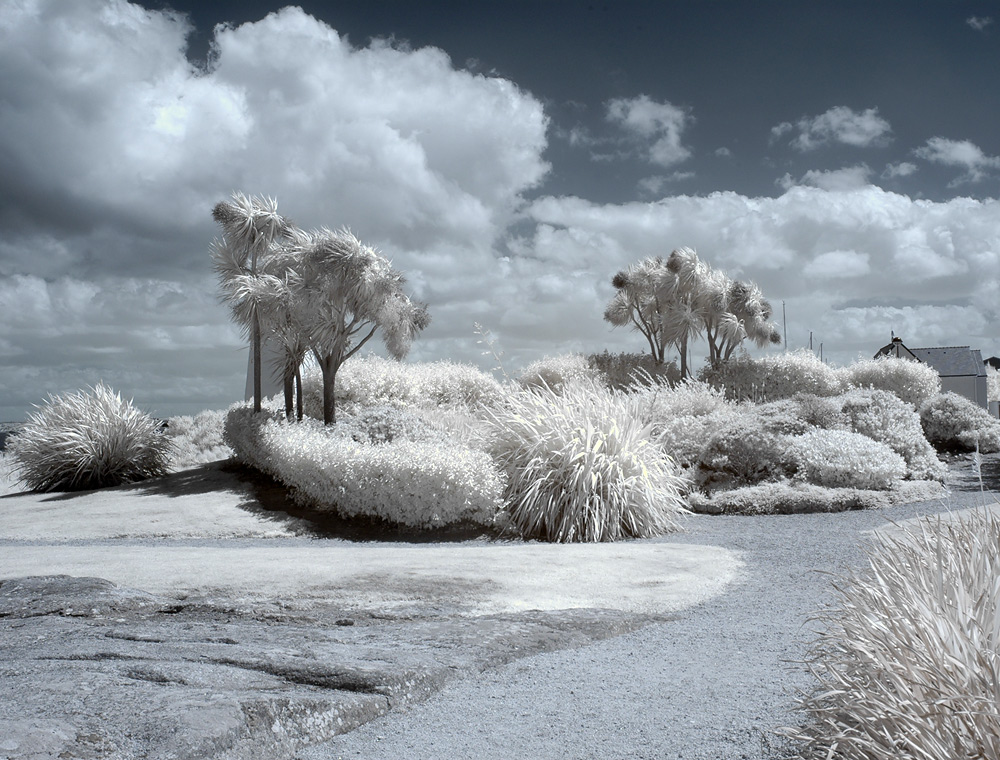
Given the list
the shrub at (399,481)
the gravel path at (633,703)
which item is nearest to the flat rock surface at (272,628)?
the gravel path at (633,703)

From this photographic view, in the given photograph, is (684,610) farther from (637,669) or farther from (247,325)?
(247,325)

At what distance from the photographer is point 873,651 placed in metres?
2.25

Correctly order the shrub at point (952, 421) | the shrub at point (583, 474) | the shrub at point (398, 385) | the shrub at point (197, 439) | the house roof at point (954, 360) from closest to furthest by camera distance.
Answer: the shrub at point (583, 474)
the shrub at point (197, 439)
the shrub at point (398, 385)
the shrub at point (952, 421)
the house roof at point (954, 360)

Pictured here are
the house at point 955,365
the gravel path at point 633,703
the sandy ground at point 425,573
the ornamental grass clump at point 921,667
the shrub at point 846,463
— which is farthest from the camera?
the house at point 955,365

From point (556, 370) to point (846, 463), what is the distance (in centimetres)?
1033

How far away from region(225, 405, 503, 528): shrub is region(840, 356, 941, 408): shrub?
14.3 metres

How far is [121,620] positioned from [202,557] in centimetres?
196

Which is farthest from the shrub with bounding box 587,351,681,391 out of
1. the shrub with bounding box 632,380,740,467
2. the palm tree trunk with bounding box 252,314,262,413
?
the palm tree trunk with bounding box 252,314,262,413

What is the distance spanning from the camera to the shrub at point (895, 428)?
448 inches

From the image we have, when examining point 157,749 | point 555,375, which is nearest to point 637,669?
point 157,749

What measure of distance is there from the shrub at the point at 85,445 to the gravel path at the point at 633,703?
34.3 feet

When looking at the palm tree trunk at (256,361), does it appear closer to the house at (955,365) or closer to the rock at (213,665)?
the rock at (213,665)

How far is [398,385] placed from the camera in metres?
15.8

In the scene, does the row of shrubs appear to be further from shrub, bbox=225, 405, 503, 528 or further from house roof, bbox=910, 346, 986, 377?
house roof, bbox=910, 346, 986, 377
